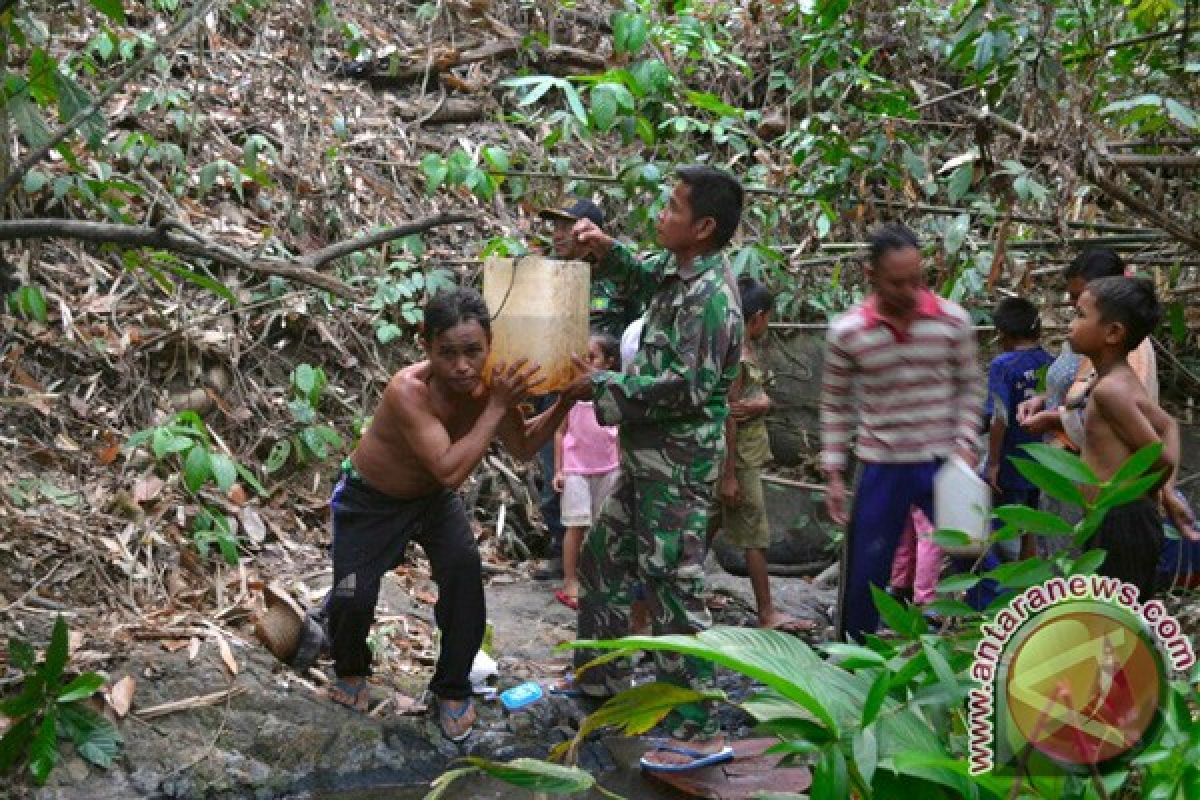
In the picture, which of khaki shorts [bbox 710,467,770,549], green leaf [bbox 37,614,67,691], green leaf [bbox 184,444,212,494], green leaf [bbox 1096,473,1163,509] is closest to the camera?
green leaf [bbox 1096,473,1163,509]

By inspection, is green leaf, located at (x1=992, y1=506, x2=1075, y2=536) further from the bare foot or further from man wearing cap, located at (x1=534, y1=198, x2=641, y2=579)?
the bare foot

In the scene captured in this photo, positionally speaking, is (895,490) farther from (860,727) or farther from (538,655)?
(860,727)

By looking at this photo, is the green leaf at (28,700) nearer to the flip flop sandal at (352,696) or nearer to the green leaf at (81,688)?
the green leaf at (81,688)

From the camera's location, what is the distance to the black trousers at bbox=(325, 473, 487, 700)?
4559mm

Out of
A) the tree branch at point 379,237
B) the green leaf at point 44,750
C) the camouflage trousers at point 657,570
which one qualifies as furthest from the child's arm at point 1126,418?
the green leaf at point 44,750

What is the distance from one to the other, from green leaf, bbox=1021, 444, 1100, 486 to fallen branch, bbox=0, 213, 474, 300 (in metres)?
1.44

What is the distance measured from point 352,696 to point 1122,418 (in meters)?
2.65

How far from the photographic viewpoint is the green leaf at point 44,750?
13.1 ft

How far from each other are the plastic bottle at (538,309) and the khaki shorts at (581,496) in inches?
85.2

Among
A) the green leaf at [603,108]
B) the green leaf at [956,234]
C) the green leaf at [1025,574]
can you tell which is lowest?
the green leaf at [1025,574]

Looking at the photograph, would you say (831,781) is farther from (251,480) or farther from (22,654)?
(251,480)

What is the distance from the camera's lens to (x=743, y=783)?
4.32m

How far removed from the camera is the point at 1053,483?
2.52m

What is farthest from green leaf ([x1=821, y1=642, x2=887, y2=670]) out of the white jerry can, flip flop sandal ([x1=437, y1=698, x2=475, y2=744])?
flip flop sandal ([x1=437, y1=698, x2=475, y2=744])
